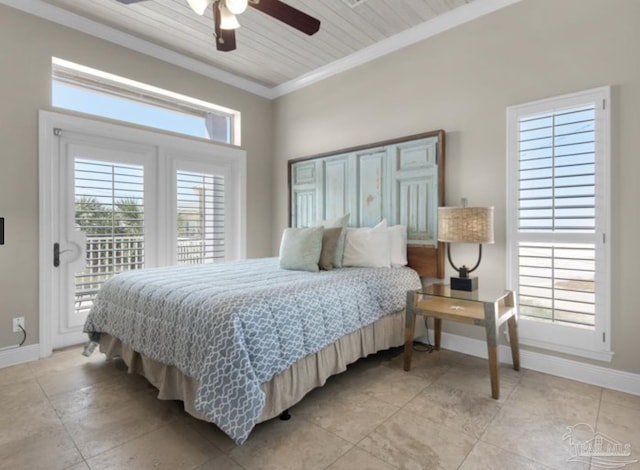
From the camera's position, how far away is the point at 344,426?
1.89 metres

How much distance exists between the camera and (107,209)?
3.27m

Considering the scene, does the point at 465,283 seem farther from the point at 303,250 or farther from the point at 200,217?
the point at 200,217

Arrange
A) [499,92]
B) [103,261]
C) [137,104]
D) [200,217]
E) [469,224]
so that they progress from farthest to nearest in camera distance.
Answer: [200,217] < [137,104] < [103,261] < [499,92] < [469,224]

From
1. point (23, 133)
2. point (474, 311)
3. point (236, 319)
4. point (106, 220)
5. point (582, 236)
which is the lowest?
point (474, 311)

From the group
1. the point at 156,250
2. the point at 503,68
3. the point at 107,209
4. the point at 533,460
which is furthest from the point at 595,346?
the point at 107,209

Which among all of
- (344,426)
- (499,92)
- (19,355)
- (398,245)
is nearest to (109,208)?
(19,355)

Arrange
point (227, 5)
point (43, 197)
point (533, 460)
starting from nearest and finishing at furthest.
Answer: point (533, 460) < point (227, 5) < point (43, 197)

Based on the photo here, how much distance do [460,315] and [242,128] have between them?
3.46 m

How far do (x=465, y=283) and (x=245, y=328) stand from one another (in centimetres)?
180

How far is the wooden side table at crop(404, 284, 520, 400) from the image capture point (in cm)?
217

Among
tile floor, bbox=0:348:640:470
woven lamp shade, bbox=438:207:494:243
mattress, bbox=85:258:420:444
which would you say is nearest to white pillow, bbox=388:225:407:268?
mattress, bbox=85:258:420:444

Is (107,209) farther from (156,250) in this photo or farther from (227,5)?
(227,5)

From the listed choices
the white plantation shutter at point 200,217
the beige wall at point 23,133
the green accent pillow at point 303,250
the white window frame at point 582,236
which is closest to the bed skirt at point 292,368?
the green accent pillow at point 303,250

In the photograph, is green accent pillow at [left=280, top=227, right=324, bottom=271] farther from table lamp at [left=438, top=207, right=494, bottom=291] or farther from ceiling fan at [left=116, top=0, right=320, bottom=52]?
ceiling fan at [left=116, top=0, right=320, bottom=52]
